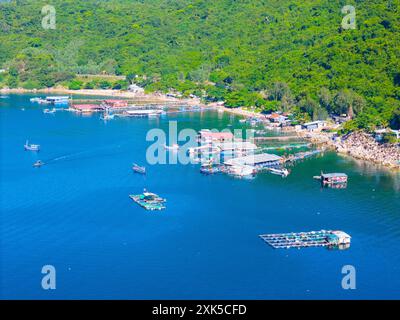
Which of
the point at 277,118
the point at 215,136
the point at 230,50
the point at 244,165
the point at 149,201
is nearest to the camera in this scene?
the point at 149,201

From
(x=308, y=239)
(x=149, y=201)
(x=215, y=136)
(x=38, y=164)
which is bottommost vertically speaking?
(x=308, y=239)

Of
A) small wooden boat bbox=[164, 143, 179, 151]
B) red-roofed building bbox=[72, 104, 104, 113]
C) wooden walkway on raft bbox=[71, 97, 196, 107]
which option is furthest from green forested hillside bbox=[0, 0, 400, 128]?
small wooden boat bbox=[164, 143, 179, 151]

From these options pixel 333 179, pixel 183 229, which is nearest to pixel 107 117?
pixel 333 179

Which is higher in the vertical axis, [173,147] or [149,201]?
[173,147]

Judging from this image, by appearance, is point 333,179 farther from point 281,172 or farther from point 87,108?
point 87,108

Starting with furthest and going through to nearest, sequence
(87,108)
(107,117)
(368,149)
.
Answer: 1. (87,108)
2. (107,117)
3. (368,149)

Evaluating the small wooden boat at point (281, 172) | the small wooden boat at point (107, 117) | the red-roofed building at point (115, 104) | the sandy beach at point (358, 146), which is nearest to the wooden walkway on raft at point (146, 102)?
the red-roofed building at point (115, 104)

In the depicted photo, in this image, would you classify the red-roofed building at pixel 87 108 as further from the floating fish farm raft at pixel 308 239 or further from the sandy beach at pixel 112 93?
the floating fish farm raft at pixel 308 239
